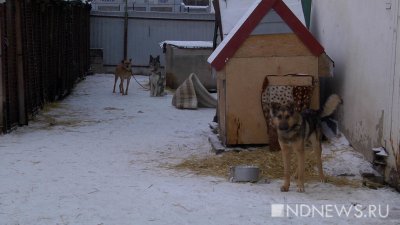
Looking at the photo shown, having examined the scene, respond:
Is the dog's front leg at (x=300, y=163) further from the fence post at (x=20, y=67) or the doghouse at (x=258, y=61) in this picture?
the fence post at (x=20, y=67)

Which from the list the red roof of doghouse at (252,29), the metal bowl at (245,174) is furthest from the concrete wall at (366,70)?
the metal bowl at (245,174)

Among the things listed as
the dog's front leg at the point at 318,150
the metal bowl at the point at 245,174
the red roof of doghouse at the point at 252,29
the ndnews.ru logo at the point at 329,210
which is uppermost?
the red roof of doghouse at the point at 252,29

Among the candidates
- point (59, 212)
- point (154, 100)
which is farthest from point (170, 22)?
point (59, 212)

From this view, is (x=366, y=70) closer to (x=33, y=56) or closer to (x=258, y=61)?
(x=258, y=61)

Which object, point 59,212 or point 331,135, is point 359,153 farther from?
point 59,212

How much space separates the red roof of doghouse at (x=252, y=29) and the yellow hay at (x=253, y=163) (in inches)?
50.6

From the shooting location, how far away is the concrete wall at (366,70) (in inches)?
249

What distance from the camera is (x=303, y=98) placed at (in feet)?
26.7

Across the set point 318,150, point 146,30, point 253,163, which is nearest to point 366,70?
point 318,150

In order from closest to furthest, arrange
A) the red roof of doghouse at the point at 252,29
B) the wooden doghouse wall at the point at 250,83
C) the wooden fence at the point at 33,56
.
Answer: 1. the red roof of doghouse at the point at 252,29
2. the wooden doghouse wall at the point at 250,83
3. the wooden fence at the point at 33,56

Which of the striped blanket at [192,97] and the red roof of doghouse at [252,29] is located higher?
the red roof of doghouse at [252,29]

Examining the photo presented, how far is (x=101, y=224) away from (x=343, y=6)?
528cm

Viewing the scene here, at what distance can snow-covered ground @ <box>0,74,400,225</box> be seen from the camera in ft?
17.2

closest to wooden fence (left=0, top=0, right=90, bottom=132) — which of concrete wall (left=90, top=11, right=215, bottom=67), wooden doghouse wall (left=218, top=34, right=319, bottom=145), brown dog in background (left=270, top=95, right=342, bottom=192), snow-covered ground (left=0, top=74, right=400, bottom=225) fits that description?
snow-covered ground (left=0, top=74, right=400, bottom=225)
